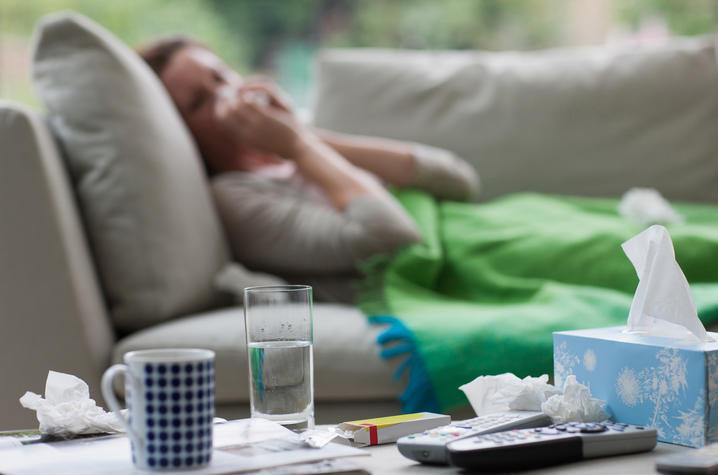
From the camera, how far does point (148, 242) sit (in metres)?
1.38

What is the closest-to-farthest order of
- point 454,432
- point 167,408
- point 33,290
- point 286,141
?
point 167,408 → point 454,432 → point 33,290 → point 286,141

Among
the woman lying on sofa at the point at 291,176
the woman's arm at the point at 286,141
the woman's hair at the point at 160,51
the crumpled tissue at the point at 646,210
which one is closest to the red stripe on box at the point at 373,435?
the woman lying on sofa at the point at 291,176

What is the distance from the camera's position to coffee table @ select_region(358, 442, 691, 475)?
0.59 metres

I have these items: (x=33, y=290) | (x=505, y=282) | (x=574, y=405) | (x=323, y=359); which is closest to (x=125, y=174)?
(x=33, y=290)

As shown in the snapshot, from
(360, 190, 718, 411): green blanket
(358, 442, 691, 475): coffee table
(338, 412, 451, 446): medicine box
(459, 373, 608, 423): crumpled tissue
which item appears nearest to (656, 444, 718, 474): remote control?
(358, 442, 691, 475): coffee table

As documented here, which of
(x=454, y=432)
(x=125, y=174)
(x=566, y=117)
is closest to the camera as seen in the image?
(x=454, y=432)

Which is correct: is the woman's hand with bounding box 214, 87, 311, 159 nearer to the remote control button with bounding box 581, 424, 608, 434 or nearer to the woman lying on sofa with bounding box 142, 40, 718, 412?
the woman lying on sofa with bounding box 142, 40, 718, 412

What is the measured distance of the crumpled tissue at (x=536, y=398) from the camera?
2.26 feet

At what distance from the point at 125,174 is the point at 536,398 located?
887 mm

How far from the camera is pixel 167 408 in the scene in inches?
21.3

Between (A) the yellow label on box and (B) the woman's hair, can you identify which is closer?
(A) the yellow label on box

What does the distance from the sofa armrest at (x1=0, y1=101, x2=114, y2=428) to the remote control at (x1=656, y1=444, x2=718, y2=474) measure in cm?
92

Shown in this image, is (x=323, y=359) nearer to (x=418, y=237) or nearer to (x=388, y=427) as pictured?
(x=418, y=237)

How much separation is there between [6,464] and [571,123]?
163 cm
